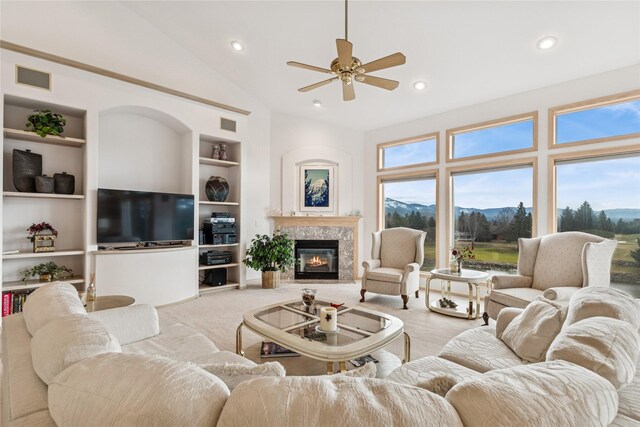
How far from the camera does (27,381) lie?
1030 mm

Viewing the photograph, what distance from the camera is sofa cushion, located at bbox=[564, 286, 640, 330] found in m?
1.49

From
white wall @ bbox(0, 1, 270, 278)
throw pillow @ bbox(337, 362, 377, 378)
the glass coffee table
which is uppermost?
white wall @ bbox(0, 1, 270, 278)

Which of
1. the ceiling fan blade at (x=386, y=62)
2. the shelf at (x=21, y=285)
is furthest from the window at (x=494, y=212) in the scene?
the shelf at (x=21, y=285)

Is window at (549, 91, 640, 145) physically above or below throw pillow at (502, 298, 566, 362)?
above

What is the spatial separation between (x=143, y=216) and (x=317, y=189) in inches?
123

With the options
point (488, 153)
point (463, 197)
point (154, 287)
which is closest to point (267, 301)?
point (154, 287)

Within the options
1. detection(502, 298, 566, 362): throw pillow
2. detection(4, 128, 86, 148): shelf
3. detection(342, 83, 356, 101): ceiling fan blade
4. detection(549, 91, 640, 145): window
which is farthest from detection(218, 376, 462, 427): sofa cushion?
detection(549, 91, 640, 145): window

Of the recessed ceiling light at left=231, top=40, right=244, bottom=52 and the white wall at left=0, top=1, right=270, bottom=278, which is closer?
the white wall at left=0, top=1, right=270, bottom=278

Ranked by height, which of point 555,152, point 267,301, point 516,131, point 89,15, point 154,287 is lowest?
point 267,301

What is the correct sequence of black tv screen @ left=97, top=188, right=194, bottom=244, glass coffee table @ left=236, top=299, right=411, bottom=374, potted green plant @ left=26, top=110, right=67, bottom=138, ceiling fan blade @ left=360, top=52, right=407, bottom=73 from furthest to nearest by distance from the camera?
black tv screen @ left=97, top=188, right=194, bottom=244
potted green plant @ left=26, top=110, right=67, bottom=138
ceiling fan blade @ left=360, top=52, right=407, bottom=73
glass coffee table @ left=236, top=299, right=411, bottom=374

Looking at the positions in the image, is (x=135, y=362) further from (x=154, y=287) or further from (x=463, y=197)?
(x=463, y=197)

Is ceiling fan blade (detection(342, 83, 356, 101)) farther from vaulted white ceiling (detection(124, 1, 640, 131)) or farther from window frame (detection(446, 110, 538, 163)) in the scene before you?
window frame (detection(446, 110, 538, 163))

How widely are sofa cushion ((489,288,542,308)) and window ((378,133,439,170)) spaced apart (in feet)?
8.94

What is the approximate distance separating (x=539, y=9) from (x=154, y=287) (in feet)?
17.6
